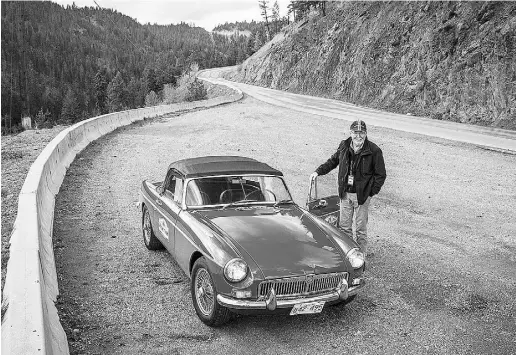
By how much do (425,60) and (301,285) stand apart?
102 feet

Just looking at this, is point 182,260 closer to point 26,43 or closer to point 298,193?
point 298,193

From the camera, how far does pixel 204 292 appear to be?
5082 millimetres

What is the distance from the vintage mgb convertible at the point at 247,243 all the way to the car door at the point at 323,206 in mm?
74

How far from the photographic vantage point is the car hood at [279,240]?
477 centimetres

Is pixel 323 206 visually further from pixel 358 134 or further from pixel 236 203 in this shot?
pixel 236 203

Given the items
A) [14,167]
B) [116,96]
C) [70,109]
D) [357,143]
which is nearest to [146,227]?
[357,143]

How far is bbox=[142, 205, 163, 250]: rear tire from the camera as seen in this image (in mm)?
7051

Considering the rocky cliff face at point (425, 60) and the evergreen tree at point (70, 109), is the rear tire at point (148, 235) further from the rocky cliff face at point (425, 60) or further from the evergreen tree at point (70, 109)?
the evergreen tree at point (70, 109)

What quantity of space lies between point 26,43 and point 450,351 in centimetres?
20926

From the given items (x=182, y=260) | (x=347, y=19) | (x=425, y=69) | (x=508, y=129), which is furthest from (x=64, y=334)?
(x=347, y=19)

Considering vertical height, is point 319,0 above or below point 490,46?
above

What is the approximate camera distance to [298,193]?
35.9 feet

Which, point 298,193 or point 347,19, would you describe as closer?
point 298,193

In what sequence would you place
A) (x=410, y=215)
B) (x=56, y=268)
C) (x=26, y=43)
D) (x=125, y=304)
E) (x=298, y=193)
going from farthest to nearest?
1. (x=26, y=43)
2. (x=298, y=193)
3. (x=410, y=215)
4. (x=56, y=268)
5. (x=125, y=304)
